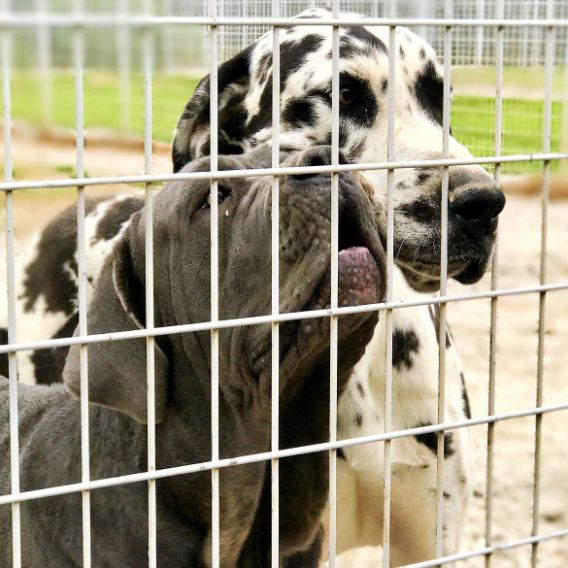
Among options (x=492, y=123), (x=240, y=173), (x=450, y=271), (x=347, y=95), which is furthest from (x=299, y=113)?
(x=240, y=173)

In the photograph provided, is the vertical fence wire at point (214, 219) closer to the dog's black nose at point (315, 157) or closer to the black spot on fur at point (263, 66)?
the dog's black nose at point (315, 157)

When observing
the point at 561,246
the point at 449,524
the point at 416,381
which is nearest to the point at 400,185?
the point at 416,381

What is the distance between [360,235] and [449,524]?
1.50m

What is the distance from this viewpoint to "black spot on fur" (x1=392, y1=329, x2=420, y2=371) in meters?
3.44

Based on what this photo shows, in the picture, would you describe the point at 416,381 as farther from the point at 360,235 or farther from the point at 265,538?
the point at 360,235

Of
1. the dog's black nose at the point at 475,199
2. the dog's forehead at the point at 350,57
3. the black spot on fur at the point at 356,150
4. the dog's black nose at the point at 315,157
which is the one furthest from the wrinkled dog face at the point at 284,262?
the dog's forehead at the point at 350,57

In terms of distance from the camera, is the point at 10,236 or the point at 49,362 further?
the point at 49,362

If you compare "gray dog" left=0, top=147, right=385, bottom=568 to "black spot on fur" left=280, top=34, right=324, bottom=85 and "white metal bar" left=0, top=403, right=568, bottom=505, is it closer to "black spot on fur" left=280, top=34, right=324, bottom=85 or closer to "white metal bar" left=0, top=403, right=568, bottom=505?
"white metal bar" left=0, top=403, right=568, bottom=505

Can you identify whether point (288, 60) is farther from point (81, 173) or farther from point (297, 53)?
point (81, 173)

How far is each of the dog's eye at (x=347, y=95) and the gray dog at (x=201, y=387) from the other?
2.14 ft

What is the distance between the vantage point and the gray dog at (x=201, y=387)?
2352 millimetres

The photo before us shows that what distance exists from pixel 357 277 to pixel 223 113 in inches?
58.2

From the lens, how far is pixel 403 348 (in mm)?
3455

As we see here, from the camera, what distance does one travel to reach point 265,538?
2.80 m
